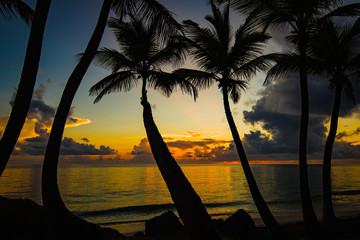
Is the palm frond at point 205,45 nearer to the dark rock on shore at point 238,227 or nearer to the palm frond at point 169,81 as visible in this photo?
the palm frond at point 169,81

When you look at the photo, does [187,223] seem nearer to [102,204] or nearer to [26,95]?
[26,95]

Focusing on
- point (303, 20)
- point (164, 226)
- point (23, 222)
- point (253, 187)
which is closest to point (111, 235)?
point (164, 226)

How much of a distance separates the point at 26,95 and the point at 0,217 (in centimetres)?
234

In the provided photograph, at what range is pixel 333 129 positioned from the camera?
7.80 m

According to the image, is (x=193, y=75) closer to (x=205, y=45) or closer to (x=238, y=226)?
(x=205, y=45)

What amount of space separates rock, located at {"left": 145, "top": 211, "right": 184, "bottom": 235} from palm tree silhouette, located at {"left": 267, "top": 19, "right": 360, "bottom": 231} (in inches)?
219

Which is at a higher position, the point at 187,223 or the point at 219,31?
the point at 219,31

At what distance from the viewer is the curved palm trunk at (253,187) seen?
6.98 m

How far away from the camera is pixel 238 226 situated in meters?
9.76

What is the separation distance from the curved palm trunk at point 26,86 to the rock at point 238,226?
8.66 m

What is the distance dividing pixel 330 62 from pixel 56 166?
9293 mm

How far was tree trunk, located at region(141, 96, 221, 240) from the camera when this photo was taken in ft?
11.4

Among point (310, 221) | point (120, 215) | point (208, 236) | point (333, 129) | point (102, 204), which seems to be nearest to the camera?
point (208, 236)

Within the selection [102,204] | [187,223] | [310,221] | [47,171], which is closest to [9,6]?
[47,171]
